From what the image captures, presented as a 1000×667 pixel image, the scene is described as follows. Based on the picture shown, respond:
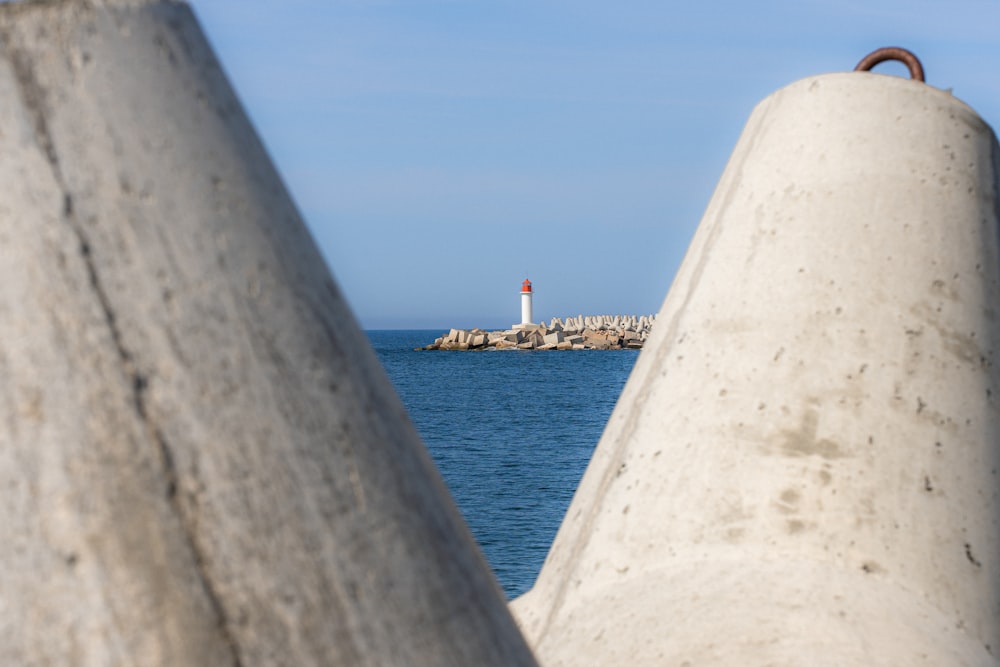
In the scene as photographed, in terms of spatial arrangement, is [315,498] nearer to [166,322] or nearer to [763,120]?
[166,322]

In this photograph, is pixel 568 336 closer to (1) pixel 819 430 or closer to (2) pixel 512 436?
(2) pixel 512 436

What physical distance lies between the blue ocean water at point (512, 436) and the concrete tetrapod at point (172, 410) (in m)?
5.61

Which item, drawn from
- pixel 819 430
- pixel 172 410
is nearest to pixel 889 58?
pixel 819 430

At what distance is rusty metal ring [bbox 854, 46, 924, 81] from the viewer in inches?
117

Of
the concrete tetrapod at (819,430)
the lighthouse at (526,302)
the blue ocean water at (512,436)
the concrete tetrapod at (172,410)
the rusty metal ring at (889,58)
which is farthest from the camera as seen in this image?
the lighthouse at (526,302)

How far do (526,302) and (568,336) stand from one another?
5486 millimetres

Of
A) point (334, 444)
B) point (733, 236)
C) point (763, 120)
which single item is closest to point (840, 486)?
point (733, 236)

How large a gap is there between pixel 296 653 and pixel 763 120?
90.6 inches

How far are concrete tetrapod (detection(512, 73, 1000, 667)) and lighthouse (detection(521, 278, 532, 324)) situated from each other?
65329 mm

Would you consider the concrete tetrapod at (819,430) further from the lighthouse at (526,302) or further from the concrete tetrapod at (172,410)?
the lighthouse at (526,302)

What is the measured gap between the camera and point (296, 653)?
1.09 m

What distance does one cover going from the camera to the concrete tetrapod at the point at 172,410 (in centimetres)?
106

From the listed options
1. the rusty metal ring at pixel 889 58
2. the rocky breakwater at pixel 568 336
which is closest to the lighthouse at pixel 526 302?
the rocky breakwater at pixel 568 336

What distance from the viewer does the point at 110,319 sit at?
1101 millimetres
